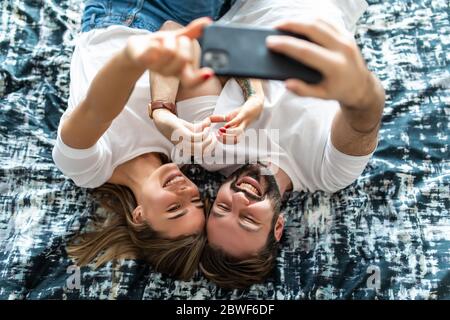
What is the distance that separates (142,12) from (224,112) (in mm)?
352

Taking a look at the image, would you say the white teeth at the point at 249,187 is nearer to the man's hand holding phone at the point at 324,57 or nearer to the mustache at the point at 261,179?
the mustache at the point at 261,179

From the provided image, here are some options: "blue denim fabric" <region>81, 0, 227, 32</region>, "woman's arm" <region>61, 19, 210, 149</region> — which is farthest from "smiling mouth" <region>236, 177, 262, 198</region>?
"blue denim fabric" <region>81, 0, 227, 32</region>

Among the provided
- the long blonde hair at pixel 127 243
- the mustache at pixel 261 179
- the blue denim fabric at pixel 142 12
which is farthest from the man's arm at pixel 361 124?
the blue denim fabric at pixel 142 12

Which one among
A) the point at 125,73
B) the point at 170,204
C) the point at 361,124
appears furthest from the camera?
the point at 170,204

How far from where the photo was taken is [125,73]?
954 millimetres

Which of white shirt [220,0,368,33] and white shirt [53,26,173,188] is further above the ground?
white shirt [220,0,368,33]

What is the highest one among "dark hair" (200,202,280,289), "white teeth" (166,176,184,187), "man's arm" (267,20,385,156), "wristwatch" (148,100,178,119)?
"wristwatch" (148,100,178,119)

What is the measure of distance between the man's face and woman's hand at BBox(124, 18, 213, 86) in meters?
0.47

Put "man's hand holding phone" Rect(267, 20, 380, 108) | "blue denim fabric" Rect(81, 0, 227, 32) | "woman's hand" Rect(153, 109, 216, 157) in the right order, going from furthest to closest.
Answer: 1. "blue denim fabric" Rect(81, 0, 227, 32)
2. "woman's hand" Rect(153, 109, 216, 157)
3. "man's hand holding phone" Rect(267, 20, 380, 108)

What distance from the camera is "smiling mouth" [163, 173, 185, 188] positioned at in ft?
4.09

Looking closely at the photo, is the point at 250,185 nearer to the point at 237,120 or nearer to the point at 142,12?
the point at 237,120

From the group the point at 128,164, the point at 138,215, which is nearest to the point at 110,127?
the point at 128,164

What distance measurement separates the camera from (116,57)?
93 cm

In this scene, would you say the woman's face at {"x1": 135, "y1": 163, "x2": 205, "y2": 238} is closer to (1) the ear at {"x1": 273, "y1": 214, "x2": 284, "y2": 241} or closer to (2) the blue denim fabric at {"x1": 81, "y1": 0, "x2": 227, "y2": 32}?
(1) the ear at {"x1": 273, "y1": 214, "x2": 284, "y2": 241}
